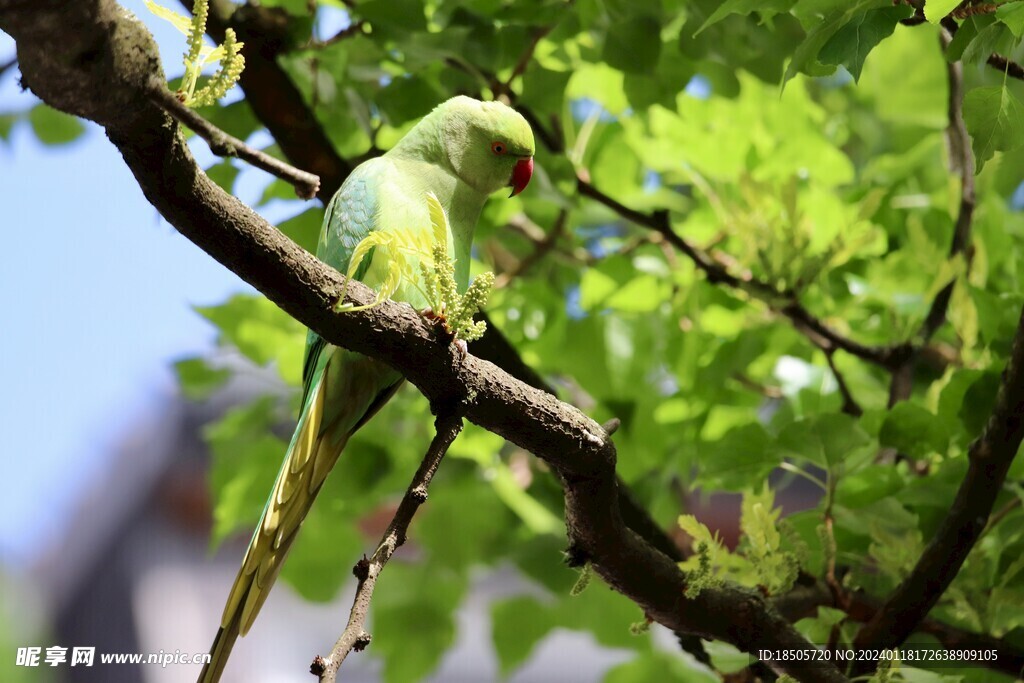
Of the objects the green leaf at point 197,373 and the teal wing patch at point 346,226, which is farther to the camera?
the green leaf at point 197,373

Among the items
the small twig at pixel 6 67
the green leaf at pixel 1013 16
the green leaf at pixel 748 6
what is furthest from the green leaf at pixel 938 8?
the small twig at pixel 6 67

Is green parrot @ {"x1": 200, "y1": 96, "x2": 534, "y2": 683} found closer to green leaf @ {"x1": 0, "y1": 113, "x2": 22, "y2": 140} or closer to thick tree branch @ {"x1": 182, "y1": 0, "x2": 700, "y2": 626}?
thick tree branch @ {"x1": 182, "y1": 0, "x2": 700, "y2": 626}

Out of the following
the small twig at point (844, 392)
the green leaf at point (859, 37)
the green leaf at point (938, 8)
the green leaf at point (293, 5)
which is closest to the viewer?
the green leaf at point (938, 8)

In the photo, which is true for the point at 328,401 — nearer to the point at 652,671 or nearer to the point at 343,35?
the point at 343,35

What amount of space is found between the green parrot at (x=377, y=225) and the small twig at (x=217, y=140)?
18.9 inches

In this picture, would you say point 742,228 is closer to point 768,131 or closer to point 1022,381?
point 768,131

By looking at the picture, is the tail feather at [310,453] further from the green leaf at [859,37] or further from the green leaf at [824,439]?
the green leaf at [859,37]

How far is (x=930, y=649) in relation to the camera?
48.7 inches

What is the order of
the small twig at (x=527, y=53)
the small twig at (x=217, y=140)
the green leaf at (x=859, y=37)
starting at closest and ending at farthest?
the small twig at (x=217, y=140) → the green leaf at (x=859, y=37) → the small twig at (x=527, y=53)

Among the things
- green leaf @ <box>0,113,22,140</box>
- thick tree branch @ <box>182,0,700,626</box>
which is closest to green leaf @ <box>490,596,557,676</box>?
thick tree branch @ <box>182,0,700,626</box>

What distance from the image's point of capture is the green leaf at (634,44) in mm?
1290

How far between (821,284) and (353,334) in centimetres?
105

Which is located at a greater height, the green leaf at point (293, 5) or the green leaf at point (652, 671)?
the green leaf at point (293, 5)

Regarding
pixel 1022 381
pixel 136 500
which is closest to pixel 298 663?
pixel 136 500
